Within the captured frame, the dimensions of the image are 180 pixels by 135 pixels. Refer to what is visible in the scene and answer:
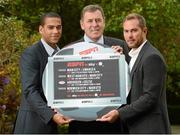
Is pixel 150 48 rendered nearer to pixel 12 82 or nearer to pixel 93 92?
pixel 93 92

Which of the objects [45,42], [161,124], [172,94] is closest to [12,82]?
[45,42]

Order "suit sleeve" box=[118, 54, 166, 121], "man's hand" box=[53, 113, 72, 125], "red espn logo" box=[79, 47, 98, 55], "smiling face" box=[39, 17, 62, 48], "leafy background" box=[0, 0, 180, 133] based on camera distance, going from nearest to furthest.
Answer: "suit sleeve" box=[118, 54, 166, 121] < "man's hand" box=[53, 113, 72, 125] < "red espn logo" box=[79, 47, 98, 55] < "smiling face" box=[39, 17, 62, 48] < "leafy background" box=[0, 0, 180, 133]

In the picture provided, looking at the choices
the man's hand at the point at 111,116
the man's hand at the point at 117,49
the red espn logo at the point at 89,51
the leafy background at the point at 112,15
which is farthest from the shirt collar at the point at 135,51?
the leafy background at the point at 112,15

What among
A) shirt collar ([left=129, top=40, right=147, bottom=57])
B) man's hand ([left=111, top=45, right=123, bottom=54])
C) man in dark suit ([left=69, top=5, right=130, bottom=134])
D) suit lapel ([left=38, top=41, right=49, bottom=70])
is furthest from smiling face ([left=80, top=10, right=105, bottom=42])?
suit lapel ([left=38, top=41, right=49, bottom=70])

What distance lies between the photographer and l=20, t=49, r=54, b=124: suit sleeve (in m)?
5.21

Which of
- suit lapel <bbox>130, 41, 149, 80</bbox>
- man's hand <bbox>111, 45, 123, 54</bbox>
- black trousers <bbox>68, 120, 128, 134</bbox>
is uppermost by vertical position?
man's hand <bbox>111, 45, 123, 54</bbox>

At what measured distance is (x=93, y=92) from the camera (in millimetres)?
5121

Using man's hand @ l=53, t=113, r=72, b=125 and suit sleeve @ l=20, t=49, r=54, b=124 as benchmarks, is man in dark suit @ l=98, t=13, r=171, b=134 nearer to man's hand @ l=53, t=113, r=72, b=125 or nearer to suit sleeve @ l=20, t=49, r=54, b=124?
man's hand @ l=53, t=113, r=72, b=125

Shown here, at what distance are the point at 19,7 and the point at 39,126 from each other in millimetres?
16716

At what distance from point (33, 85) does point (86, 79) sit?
1.73 ft

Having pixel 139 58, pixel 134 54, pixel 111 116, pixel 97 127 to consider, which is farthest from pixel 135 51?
pixel 97 127

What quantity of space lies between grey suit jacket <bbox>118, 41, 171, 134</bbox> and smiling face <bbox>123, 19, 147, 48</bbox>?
0.44 feet

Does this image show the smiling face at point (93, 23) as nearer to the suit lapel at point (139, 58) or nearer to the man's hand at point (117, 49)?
the man's hand at point (117, 49)

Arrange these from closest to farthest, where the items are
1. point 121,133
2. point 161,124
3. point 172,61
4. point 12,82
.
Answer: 1. point 161,124
2. point 121,133
3. point 12,82
4. point 172,61
